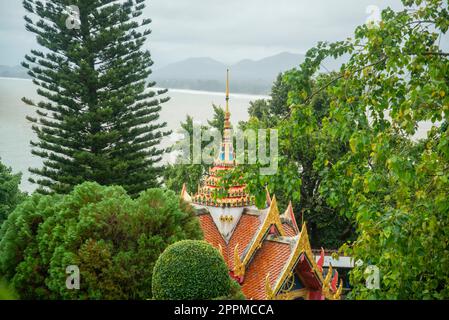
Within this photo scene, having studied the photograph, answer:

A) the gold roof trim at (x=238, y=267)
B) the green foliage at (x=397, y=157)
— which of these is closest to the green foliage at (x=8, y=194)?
the gold roof trim at (x=238, y=267)

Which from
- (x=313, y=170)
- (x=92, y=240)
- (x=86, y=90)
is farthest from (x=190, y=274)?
(x=313, y=170)

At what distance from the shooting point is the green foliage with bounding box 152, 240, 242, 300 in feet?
17.7

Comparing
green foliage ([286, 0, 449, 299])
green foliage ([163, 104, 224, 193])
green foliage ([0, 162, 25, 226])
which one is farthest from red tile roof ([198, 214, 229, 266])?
green foliage ([163, 104, 224, 193])

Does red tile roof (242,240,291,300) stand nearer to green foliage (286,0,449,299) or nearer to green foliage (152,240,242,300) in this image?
green foliage (152,240,242,300)

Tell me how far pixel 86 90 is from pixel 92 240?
6.65 m

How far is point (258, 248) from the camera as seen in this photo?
29.6 feet

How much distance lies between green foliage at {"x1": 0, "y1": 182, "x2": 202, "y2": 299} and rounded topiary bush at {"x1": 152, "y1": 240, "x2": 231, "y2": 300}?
4.56ft

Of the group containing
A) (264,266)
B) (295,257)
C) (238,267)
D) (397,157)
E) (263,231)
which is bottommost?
(264,266)

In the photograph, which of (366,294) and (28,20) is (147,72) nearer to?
(28,20)

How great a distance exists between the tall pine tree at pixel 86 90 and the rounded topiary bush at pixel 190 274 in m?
7.09

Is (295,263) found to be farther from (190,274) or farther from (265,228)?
(190,274)

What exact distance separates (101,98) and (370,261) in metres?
10.2
